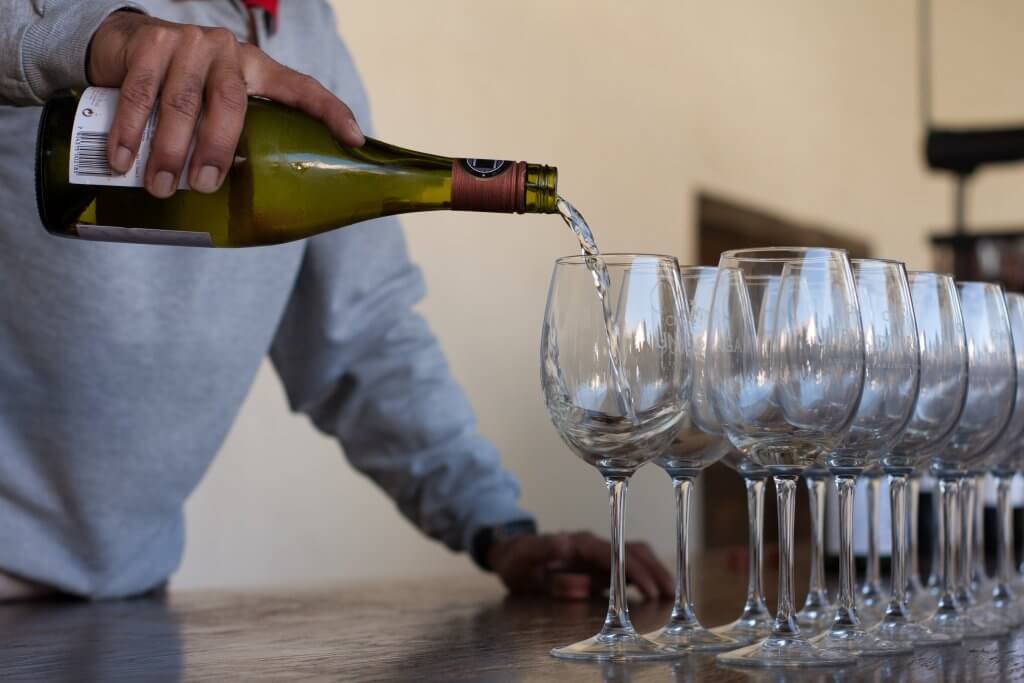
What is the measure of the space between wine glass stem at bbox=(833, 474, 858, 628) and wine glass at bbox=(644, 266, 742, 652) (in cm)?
6

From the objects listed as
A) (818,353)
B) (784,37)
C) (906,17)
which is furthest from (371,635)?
(906,17)

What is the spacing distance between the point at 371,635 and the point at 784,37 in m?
3.70

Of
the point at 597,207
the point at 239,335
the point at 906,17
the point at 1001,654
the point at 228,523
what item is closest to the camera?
the point at 1001,654

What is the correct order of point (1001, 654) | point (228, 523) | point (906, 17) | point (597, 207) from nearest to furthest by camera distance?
1. point (1001, 654)
2. point (228, 523)
3. point (597, 207)
4. point (906, 17)

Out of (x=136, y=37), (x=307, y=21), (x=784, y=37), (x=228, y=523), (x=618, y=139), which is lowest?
(x=228, y=523)

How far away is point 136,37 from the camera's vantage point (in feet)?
2.24

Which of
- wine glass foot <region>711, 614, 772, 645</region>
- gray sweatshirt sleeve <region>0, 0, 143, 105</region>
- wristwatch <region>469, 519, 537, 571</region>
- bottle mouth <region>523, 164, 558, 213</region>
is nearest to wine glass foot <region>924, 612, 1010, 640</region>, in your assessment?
wine glass foot <region>711, 614, 772, 645</region>

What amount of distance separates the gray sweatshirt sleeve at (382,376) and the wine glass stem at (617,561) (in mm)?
584

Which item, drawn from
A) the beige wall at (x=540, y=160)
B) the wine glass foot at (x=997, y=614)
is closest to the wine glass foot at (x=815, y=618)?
the wine glass foot at (x=997, y=614)

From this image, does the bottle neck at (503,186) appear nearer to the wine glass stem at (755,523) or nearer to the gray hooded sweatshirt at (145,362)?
the wine glass stem at (755,523)

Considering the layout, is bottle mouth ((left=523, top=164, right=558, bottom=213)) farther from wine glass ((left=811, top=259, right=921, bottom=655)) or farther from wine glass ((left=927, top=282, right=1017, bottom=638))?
wine glass ((left=927, top=282, right=1017, bottom=638))

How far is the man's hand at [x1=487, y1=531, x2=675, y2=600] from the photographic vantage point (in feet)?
3.27

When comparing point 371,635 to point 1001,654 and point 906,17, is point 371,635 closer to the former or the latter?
point 1001,654

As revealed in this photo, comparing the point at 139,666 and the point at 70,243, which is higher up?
the point at 70,243
